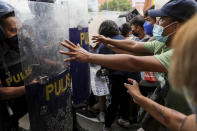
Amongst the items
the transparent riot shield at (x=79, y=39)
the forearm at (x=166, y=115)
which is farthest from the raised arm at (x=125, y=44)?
the forearm at (x=166, y=115)

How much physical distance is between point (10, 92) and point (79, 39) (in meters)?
1.14

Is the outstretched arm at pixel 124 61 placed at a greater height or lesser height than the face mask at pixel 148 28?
lesser

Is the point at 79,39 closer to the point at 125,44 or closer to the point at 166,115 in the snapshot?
the point at 125,44

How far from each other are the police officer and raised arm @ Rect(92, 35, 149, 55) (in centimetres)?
122

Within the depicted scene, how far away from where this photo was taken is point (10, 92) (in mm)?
1271

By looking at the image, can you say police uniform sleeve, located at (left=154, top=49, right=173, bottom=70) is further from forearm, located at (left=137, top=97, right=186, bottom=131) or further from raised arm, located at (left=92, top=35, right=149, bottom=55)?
raised arm, located at (left=92, top=35, right=149, bottom=55)

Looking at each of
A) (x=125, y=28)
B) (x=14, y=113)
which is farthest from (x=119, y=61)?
(x=125, y=28)

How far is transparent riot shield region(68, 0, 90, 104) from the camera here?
213 cm

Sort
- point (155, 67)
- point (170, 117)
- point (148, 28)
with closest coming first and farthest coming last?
point (170, 117), point (155, 67), point (148, 28)

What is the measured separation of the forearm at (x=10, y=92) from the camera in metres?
1.25

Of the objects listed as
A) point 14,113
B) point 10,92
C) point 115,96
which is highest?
point 10,92

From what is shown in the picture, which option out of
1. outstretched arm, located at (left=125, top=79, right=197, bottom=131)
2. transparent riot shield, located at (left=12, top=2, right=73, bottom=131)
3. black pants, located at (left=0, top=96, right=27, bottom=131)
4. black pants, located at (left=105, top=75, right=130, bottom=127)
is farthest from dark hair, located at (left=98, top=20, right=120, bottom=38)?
black pants, located at (left=0, top=96, right=27, bottom=131)

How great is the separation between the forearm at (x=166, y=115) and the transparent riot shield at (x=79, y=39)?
116 centimetres

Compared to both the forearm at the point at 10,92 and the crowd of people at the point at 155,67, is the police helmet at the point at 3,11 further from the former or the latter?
the forearm at the point at 10,92
